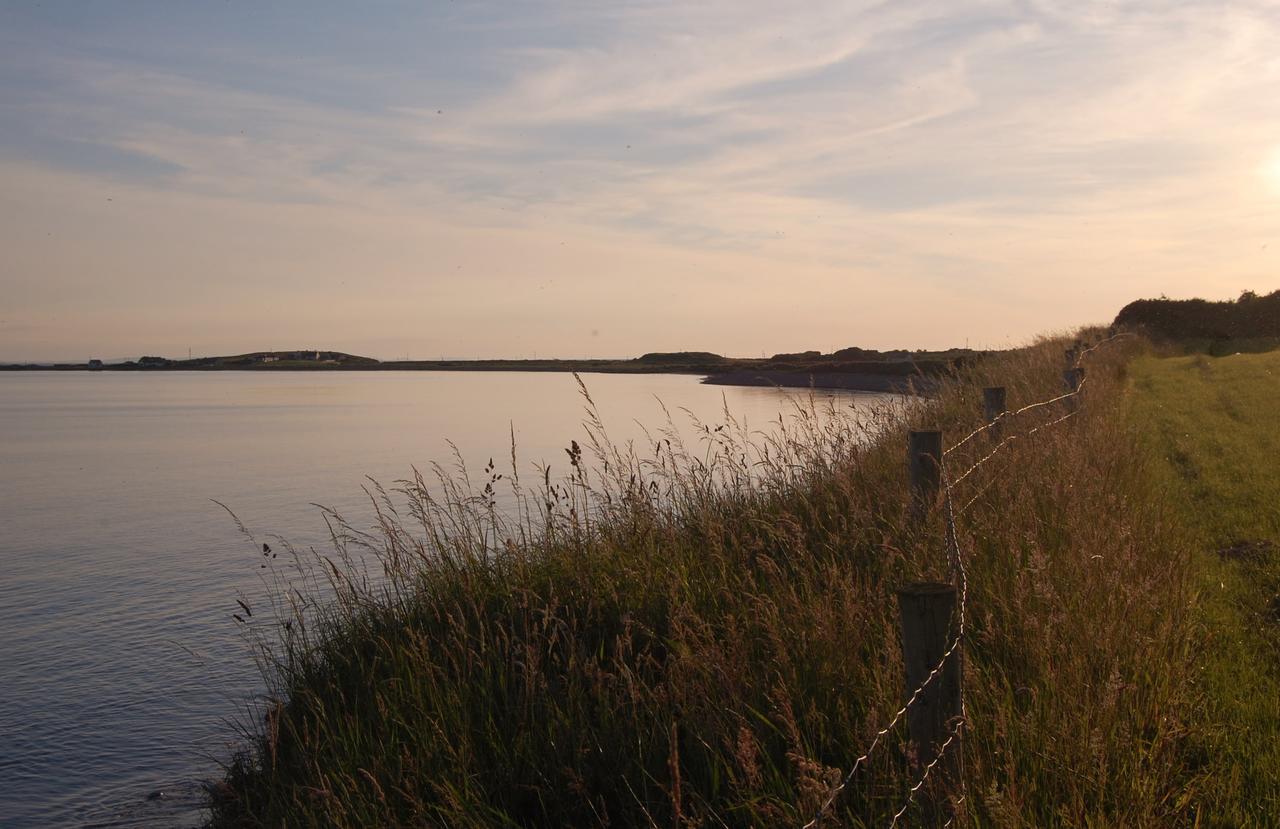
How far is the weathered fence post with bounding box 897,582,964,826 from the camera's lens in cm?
291

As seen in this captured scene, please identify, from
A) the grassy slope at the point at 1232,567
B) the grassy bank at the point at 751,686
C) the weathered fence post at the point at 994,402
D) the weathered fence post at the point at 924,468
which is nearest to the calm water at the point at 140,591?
the grassy bank at the point at 751,686

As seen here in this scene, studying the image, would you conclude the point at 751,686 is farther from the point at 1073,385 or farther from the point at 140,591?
the point at 140,591

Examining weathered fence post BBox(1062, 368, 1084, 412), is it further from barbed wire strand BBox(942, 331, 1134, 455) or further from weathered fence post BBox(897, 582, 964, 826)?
weathered fence post BBox(897, 582, 964, 826)

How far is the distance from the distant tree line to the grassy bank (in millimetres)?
38880

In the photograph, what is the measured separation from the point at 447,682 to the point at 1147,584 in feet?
11.3

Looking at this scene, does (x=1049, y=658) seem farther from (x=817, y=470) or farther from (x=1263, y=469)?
(x=1263, y=469)

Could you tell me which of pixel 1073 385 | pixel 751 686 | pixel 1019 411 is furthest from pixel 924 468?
pixel 1073 385

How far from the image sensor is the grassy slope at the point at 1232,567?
398 cm

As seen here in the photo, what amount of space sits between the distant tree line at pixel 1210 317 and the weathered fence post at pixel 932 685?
139ft

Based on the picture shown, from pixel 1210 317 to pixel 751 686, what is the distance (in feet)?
147

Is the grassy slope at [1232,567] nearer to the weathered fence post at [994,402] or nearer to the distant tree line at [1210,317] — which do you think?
the weathered fence post at [994,402]

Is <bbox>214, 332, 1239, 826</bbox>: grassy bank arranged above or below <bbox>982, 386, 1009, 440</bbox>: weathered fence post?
below

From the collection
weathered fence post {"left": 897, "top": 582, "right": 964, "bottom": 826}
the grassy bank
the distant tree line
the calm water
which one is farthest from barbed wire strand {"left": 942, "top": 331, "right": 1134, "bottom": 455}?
the distant tree line

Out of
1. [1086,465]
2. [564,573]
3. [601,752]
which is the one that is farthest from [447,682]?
[1086,465]
